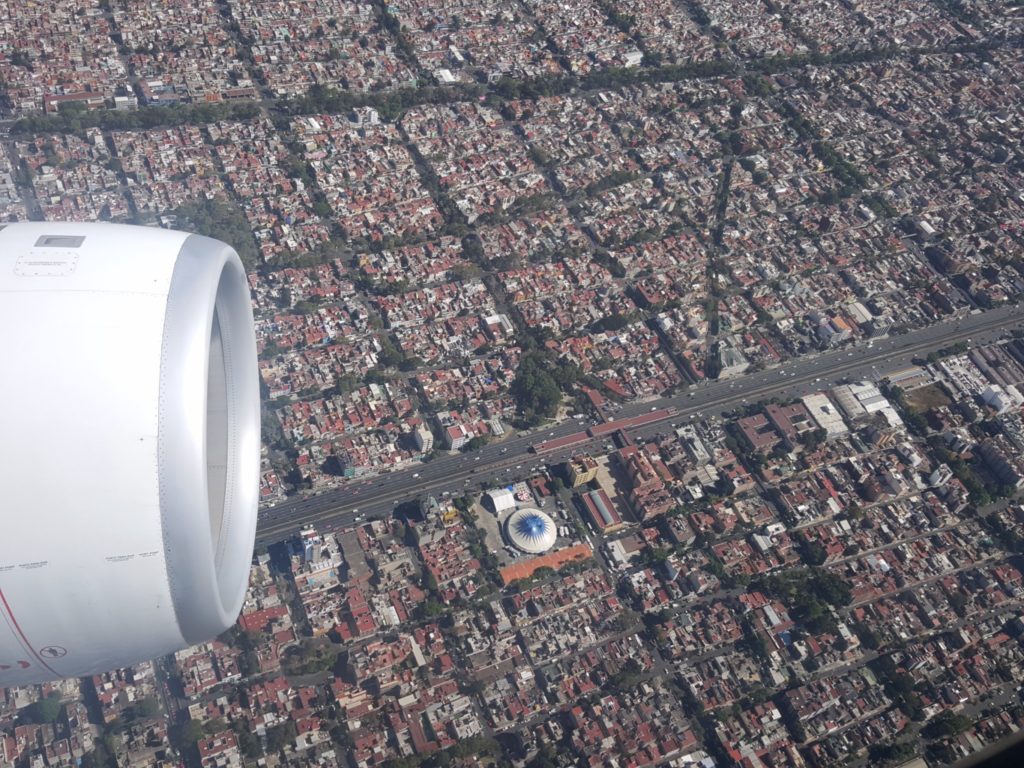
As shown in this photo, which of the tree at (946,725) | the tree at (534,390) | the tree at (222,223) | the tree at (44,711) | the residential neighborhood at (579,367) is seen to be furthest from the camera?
the tree at (222,223)

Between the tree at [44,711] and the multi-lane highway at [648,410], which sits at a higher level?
the multi-lane highway at [648,410]

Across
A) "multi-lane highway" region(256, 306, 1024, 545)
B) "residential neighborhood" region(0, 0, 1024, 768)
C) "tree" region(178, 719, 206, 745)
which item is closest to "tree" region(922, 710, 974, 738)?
"residential neighborhood" region(0, 0, 1024, 768)

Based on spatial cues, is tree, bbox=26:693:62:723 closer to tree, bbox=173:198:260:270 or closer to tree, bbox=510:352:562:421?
tree, bbox=510:352:562:421

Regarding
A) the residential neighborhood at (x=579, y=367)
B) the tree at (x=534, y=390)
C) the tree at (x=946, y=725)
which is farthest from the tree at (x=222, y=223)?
the tree at (x=946, y=725)

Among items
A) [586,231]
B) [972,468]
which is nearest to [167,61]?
[586,231]

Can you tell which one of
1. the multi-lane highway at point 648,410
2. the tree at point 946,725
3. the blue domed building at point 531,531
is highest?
the multi-lane highway at point 648,410

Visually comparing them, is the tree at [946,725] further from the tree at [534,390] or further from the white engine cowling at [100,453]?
the white engine cowling at [100,453]

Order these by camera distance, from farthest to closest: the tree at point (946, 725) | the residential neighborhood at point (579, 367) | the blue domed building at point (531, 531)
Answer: the blue domed building at point (531, 531)
the tree at point (946, 725)
the residential neighborhood at point (579, 367)
